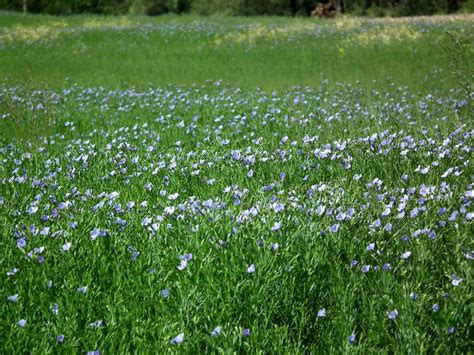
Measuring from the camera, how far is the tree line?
40.2 metres

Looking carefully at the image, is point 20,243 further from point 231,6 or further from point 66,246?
point 231,6

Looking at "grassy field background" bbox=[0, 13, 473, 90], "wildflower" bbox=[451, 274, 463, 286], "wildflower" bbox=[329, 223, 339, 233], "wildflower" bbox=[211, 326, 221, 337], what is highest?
"wildflower" bbox=[329, 223, 339, 233]

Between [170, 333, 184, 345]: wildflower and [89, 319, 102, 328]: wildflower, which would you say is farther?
A: [89, 319, 102, 328]: wildflower

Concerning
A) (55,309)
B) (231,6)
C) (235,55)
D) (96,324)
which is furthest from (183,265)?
(231,6)

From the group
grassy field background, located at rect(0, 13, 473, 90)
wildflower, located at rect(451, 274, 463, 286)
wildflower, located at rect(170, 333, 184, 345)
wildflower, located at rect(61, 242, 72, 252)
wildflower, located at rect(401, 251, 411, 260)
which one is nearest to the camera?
wildflower, located at rect(170, 333, 184, 345)

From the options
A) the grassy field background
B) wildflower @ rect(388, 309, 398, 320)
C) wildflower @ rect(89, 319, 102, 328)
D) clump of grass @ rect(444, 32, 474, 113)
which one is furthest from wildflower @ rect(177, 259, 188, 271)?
the grassy field background

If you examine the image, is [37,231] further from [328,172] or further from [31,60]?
[31,60]

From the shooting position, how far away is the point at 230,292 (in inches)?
107

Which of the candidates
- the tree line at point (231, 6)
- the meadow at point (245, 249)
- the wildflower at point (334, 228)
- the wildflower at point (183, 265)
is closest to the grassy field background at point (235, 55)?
the meadow at point (245, 249)

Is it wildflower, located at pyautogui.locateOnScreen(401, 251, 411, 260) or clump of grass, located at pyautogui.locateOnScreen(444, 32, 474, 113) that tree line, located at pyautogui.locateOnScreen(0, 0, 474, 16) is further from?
wildflower, located at pyautogui.locateOnScreen(401, 251, 411, 260)

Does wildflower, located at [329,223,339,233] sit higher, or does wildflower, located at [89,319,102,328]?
wildflower, located at [329,223,339,233]

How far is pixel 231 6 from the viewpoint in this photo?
41062 millimetres

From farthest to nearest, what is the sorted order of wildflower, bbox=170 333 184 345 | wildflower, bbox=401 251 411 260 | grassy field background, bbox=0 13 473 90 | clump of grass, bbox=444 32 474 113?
grassy field background, bbox=0 13 473 90
clump of grass, bbox=444 32 474 113
wildflower, bbox=401 251 411 260
wildflower, bbox=170 333 184 345

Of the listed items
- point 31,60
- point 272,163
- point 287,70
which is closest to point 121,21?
point 31,60
